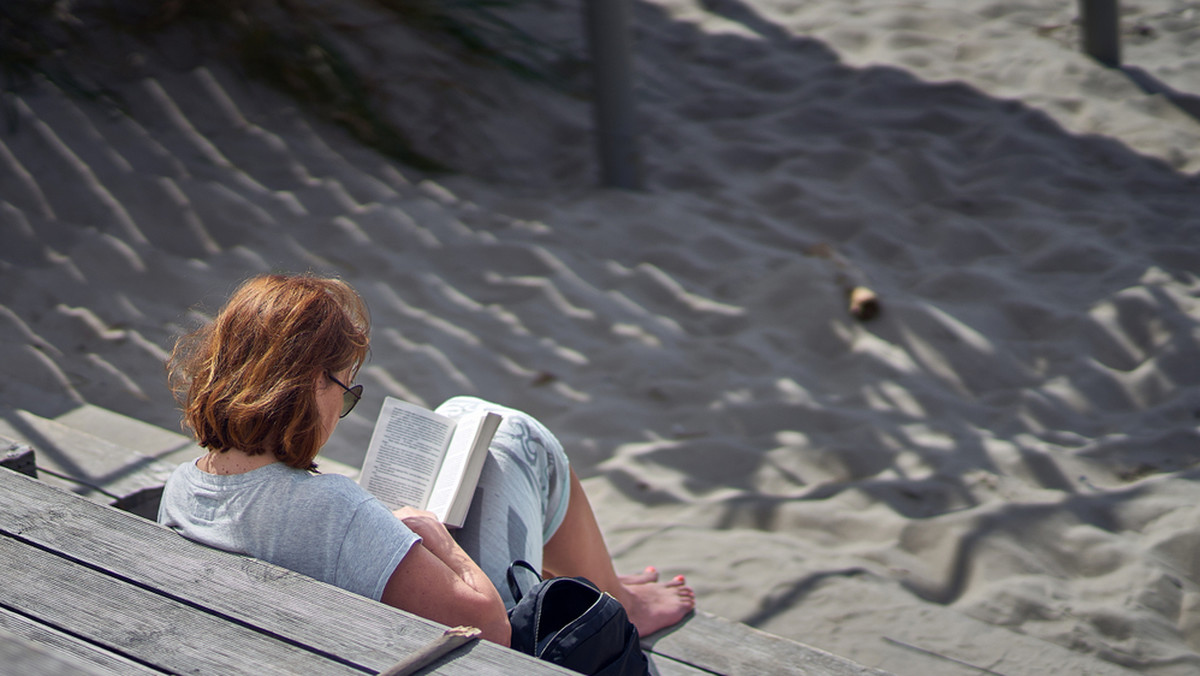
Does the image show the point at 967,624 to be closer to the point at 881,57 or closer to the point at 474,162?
the point at 474,162

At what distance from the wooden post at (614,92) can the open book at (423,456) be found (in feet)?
9.73

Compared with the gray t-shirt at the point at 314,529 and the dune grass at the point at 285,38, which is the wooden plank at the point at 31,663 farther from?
the dune grass at the point at 285,38

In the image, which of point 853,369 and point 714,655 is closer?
point 714,655

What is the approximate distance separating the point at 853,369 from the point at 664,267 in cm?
96

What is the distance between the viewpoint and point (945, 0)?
5824mm

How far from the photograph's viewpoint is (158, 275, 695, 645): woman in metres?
1.40

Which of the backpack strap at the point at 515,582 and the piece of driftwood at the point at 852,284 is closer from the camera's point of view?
the backpack strap at the point at 515,582

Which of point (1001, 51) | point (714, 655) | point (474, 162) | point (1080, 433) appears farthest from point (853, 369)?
point (1001, 51)

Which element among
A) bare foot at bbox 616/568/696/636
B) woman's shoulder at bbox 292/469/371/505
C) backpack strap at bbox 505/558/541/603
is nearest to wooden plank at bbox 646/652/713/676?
bare foot at bbox 616/568/696/636

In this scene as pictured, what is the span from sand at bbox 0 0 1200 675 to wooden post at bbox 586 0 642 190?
14cm

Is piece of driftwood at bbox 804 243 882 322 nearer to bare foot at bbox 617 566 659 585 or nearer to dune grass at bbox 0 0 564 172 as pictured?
bare foot at bbox 617 566 659 585

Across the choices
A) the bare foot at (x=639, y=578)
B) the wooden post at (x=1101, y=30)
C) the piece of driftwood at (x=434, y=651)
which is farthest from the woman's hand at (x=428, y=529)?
the wooden post at (x=1101, y=30)

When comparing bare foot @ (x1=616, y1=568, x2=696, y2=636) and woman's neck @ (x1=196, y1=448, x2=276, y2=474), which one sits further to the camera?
bare foot @ (x1=616, y1=568, x2=696, y2=636)

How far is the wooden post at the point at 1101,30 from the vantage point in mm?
4988
